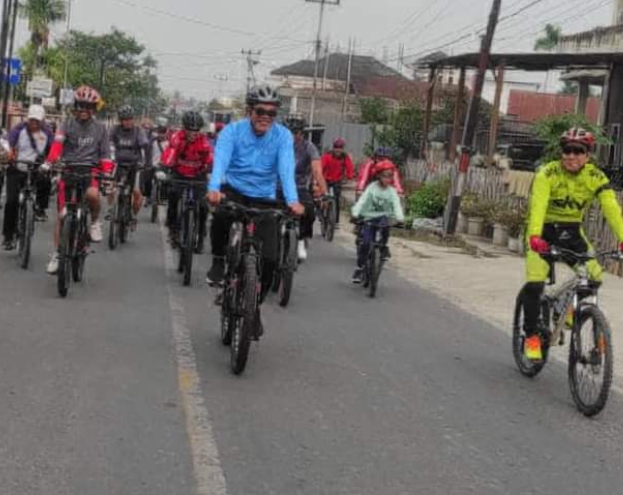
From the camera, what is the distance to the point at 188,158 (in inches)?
496

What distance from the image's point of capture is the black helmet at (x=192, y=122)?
12.8 metres

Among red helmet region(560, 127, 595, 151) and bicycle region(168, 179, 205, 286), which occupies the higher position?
red helmet region(560, 127, 595, 151)

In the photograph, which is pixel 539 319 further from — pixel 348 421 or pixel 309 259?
pixel 309 259

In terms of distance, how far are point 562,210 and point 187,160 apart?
6.14 meters

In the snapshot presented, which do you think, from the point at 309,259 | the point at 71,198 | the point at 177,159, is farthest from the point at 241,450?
the point at 309,259

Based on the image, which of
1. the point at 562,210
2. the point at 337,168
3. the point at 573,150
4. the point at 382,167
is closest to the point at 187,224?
the point at 382,167

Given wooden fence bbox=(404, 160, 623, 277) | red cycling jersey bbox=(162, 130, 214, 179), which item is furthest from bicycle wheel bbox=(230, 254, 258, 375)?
wooden fence bbox=(404, 160, 623, 277)

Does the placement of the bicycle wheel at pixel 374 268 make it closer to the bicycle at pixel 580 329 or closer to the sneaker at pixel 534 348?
the bicycle at pixel 580 329

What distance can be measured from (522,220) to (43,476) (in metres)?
16.4

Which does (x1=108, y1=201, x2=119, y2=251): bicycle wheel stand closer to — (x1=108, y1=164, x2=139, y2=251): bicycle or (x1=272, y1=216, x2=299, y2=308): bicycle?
(x1=108, y1=164, x2=139, y2=251): bicycle

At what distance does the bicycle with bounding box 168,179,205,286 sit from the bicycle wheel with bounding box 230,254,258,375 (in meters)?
4.22

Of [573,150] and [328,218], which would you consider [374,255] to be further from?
[328,218]

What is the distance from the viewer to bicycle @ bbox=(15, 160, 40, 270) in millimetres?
11180

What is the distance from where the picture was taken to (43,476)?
4.81m
